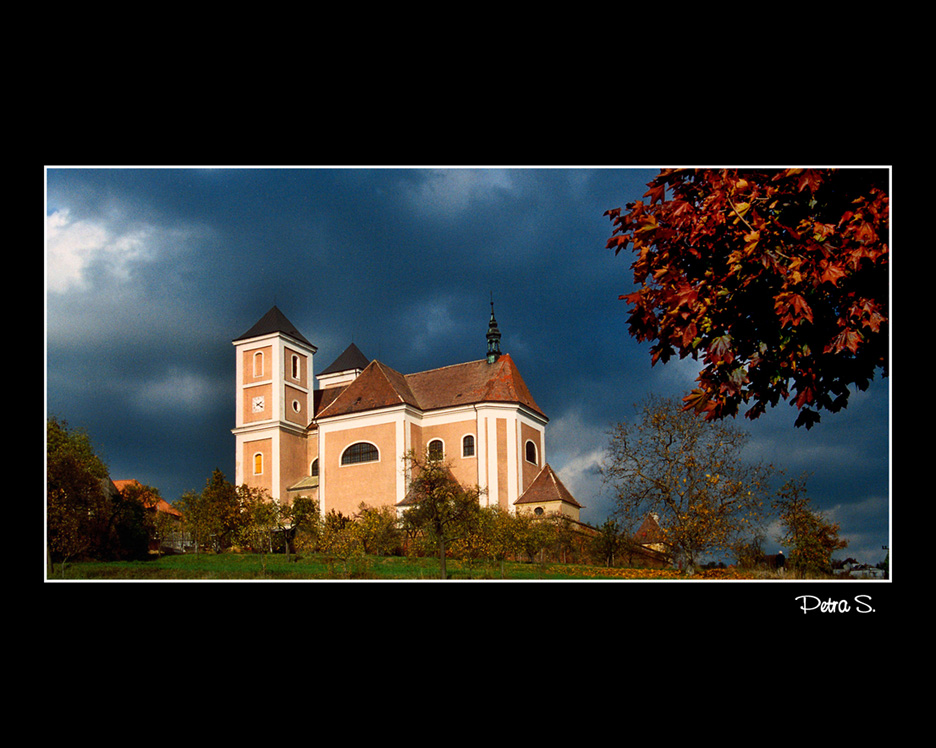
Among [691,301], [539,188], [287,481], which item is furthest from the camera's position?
[287,481]

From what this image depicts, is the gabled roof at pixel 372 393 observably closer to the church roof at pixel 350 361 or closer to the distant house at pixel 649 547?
the church roof at pixel 350 361

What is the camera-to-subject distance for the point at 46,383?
25.9 ft

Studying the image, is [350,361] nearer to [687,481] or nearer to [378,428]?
[378,428]

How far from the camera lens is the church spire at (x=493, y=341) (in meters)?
15.0

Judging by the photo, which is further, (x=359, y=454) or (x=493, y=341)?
(x=359, y=454)

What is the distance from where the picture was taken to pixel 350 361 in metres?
23.9

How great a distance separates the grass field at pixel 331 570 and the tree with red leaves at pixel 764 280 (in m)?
3.89

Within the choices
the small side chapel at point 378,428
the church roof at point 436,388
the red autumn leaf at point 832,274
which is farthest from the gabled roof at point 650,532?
the church roof at point 436,388

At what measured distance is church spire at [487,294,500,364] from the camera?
15023 mm

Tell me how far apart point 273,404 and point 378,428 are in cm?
329

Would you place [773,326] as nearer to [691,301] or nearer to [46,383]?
[691,301]
